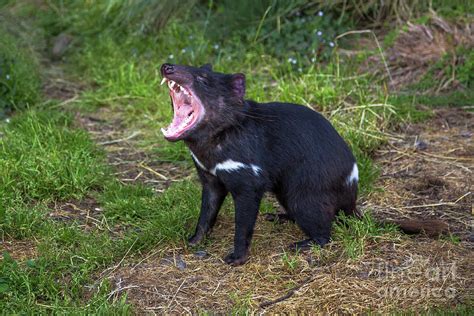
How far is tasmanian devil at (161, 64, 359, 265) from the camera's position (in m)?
3.47

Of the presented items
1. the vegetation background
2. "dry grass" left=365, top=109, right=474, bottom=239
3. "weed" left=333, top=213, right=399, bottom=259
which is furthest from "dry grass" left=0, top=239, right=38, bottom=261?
"dry grass" left=365, top=109, right=474, bottom=239

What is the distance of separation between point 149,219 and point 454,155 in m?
1.89

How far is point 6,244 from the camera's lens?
380cm

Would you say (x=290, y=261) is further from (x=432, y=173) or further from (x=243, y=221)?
(x=432, y=173)

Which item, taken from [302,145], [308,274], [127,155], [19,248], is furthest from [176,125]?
[127,155]

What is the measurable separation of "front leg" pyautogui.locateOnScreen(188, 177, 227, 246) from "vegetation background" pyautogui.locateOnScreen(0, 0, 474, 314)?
8 cm

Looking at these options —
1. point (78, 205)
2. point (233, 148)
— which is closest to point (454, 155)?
point (233, 148)

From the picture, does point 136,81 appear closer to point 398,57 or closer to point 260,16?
point 260,16

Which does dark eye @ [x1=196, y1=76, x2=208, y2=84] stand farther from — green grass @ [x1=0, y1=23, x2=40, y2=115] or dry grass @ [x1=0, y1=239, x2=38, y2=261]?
green grass @ [x1=0, y1=23, x2=40, y2=115]

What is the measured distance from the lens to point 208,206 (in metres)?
3.70

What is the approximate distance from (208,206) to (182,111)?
464 mm

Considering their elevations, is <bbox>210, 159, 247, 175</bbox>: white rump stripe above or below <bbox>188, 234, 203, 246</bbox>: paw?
above

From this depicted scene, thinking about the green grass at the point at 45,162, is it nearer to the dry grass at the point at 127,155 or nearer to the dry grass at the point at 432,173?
the dry grass at the point at 127,155

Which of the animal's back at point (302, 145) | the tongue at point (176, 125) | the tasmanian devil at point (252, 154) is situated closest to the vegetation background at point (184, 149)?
the tasmanian devil at point (252, 154)
